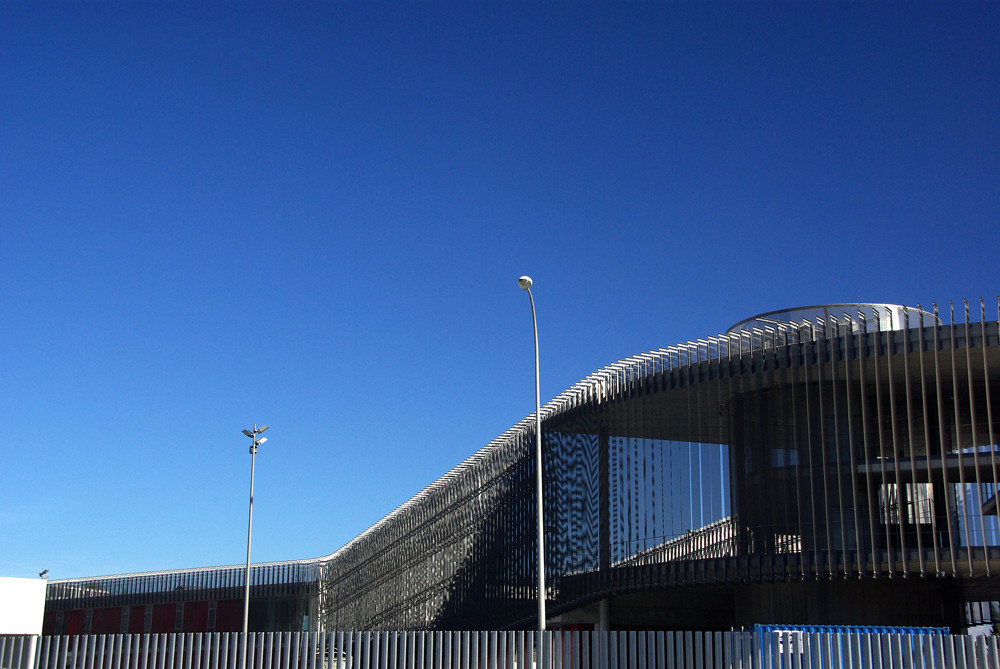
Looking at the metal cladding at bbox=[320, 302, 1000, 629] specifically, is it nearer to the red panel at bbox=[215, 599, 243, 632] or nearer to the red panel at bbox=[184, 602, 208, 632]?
the red panel at bbox=[215, 599, 243, 632]

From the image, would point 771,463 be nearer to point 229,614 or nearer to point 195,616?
point 229,614

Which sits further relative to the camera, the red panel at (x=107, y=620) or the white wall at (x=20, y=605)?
the red panel at (x=107, y=620)

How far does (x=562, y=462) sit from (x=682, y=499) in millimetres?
6271

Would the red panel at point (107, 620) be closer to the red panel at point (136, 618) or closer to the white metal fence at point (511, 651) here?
the red panel at point (136, 618)

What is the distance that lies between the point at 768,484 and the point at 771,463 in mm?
615

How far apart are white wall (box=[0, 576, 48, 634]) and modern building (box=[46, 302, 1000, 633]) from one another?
54.7 feet

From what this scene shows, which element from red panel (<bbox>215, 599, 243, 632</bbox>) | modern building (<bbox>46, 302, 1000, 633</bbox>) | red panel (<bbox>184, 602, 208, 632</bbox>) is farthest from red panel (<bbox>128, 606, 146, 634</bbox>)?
modern building (<bbox>46, 302, 1000, 633</bbox>)

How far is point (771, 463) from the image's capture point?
101 ft

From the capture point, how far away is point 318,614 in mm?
61094

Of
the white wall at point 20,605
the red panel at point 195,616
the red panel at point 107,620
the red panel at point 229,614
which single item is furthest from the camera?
the red panel at point 107,620

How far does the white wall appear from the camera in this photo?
26.3 meters

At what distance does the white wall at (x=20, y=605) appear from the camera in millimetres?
26344

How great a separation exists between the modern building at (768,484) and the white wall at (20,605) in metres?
16.7

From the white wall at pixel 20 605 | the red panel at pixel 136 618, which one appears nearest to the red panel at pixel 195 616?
the red panel at pixel 136 618
